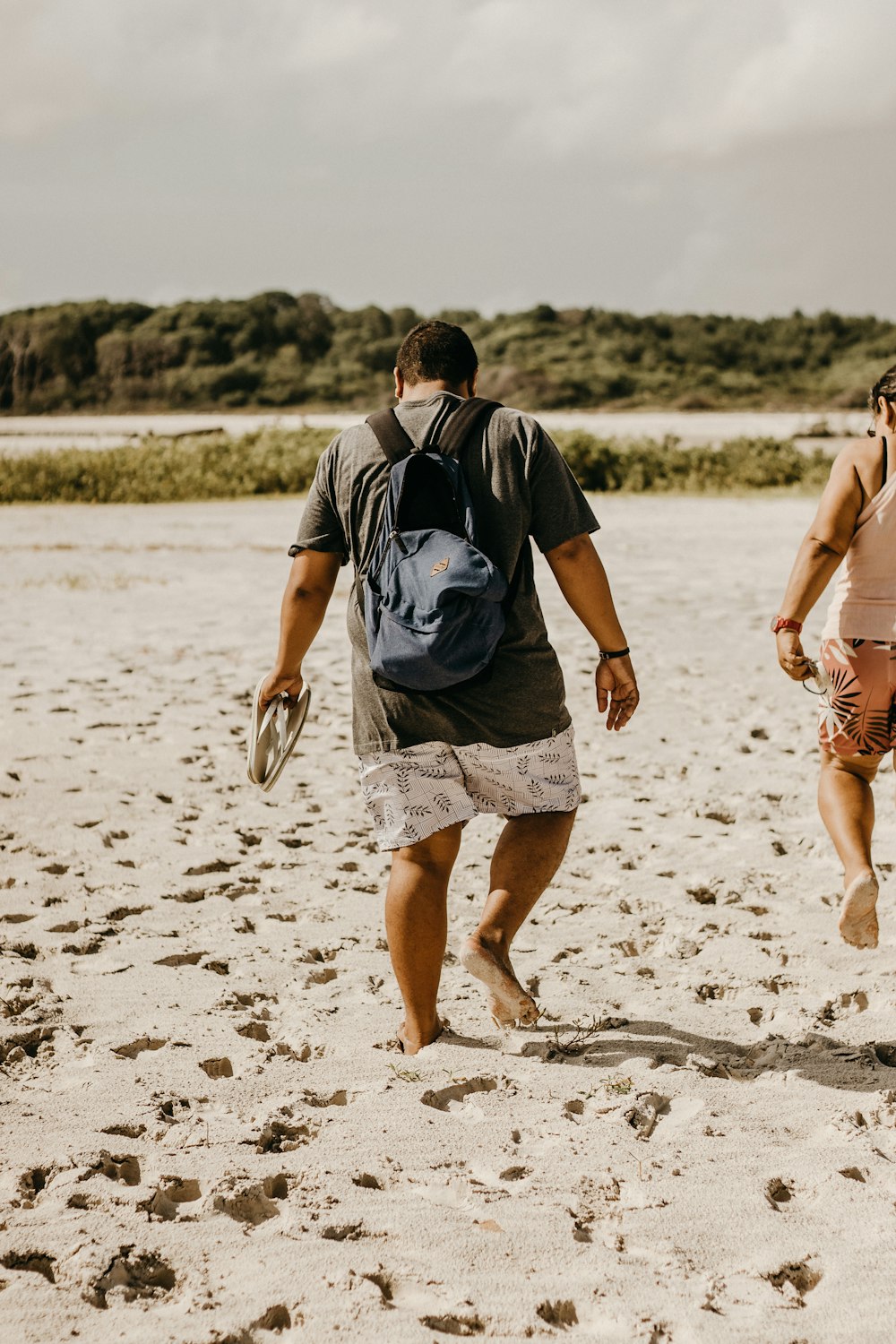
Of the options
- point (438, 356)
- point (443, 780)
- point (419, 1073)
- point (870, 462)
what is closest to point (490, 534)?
point (438, 356)

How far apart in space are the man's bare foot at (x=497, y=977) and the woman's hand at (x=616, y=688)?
663 millimetres

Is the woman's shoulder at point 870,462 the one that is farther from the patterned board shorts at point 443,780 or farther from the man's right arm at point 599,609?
the patterned board shorts at point 443,780

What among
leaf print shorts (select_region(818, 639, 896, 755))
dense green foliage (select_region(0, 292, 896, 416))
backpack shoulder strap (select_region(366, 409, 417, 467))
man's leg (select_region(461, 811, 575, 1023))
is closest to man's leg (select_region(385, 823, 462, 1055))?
man's leg (select_region(461, 811, 575, 1023))

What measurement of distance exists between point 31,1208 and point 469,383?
213cm

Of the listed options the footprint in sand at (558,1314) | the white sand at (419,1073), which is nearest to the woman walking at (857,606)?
the white sand at (419,1073)

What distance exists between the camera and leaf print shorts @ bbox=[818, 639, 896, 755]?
3.73 m

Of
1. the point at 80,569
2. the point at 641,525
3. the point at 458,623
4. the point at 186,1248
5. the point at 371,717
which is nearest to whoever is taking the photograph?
the point at 186,1248

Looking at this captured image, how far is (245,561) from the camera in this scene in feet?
51.4

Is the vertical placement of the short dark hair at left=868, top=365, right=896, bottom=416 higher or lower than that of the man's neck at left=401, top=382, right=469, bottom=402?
higher

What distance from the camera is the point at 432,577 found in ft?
9.63

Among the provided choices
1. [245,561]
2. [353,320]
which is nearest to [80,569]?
[245,561]

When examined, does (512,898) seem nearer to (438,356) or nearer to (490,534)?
(490,534)

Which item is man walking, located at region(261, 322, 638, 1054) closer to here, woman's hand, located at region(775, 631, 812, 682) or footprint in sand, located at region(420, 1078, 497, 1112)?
footprint in sand, located at region(420, 1078, 497, 1112)

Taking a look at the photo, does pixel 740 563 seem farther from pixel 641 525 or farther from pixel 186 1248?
pixel 186 1248
